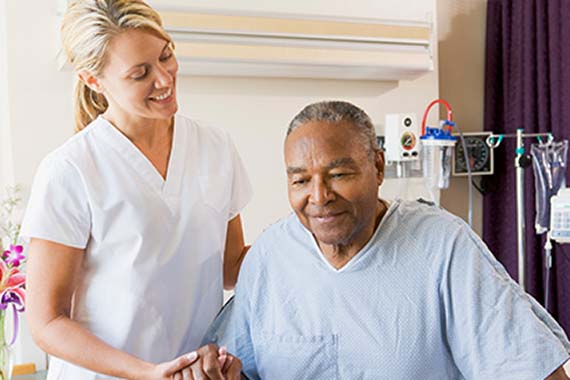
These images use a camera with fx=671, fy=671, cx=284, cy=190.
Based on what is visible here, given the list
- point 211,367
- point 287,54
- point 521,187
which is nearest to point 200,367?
point 211,367

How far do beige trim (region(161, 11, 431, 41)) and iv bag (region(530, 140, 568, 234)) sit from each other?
0.75 metres

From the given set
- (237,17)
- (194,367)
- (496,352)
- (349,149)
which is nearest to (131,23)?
(349,149)

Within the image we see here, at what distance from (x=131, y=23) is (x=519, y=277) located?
7.65 feet

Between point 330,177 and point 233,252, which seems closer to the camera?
point 330,177

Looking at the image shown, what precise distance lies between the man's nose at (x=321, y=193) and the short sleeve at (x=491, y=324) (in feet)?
0.89

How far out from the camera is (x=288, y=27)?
8.80 ft

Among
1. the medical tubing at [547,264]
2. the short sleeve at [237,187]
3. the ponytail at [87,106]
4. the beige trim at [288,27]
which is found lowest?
the medical tubing at [547,264]

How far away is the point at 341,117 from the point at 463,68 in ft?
8.07

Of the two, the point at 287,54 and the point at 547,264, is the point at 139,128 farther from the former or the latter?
the point at 547,264

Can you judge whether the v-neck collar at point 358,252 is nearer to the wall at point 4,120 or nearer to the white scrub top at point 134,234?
the white scrub top at point 134,234

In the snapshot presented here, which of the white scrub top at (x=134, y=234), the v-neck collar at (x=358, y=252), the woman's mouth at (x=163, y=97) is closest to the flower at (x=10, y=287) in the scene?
the white scrub top at (x=134, y=234)

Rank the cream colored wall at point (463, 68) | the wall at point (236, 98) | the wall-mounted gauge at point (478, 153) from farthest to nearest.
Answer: the cream colored wall at point (463, 68) < the wall-mounted gauge at point (478, 153) < the wall at point (236, 98)

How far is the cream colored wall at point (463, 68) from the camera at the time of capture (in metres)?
3.57

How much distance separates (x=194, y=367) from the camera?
1321 mm
